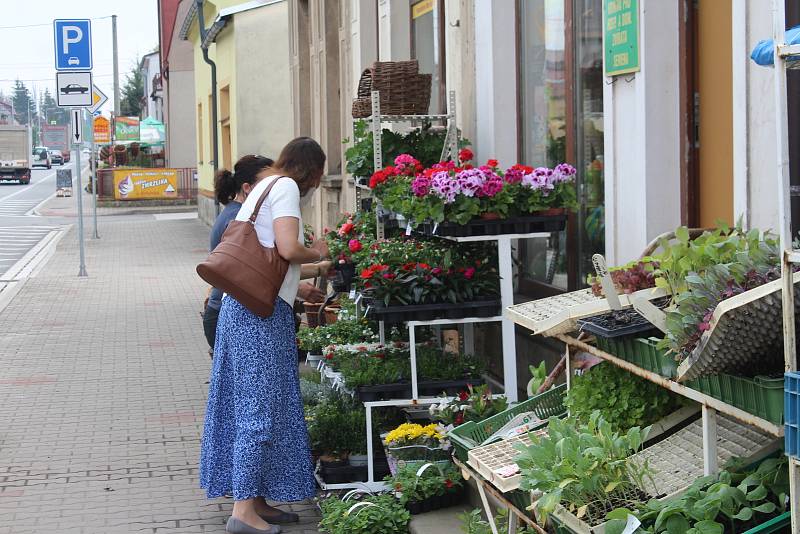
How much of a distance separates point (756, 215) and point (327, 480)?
8.86 feet

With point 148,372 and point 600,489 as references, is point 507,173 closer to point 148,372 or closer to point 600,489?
point 600,489

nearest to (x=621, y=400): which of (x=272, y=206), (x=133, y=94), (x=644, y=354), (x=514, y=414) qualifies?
(x=644, y=354)

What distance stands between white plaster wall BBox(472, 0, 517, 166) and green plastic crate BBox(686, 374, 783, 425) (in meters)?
4.51

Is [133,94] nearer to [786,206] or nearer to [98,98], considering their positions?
[98,98]

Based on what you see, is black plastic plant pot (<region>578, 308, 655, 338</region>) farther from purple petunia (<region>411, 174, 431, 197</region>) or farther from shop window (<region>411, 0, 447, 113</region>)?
shop window (<region>411, 0, 447, 113</region>)

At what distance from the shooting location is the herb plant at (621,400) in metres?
3.88

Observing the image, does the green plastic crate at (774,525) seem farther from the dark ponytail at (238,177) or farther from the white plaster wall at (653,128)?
the dark ponytail at (238,177)

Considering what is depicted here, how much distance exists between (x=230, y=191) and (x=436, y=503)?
7.57ft

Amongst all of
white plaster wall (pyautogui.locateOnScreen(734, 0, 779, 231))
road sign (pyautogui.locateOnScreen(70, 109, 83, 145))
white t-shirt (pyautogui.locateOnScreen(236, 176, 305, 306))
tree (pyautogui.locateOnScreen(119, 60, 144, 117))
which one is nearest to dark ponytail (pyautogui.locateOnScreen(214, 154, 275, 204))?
white t-shirt (pyautogui.locateOnScreen(236, 176, 305, 306))

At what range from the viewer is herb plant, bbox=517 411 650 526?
10.9ft

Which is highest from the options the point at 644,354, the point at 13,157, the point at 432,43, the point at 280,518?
the point at 13,157

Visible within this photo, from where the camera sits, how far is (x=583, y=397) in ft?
13.1

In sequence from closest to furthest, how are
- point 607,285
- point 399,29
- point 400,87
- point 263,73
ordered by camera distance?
point 607,285
point 400,87
point 399,29
point 263,73

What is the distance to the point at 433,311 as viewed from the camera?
19.1 ft
